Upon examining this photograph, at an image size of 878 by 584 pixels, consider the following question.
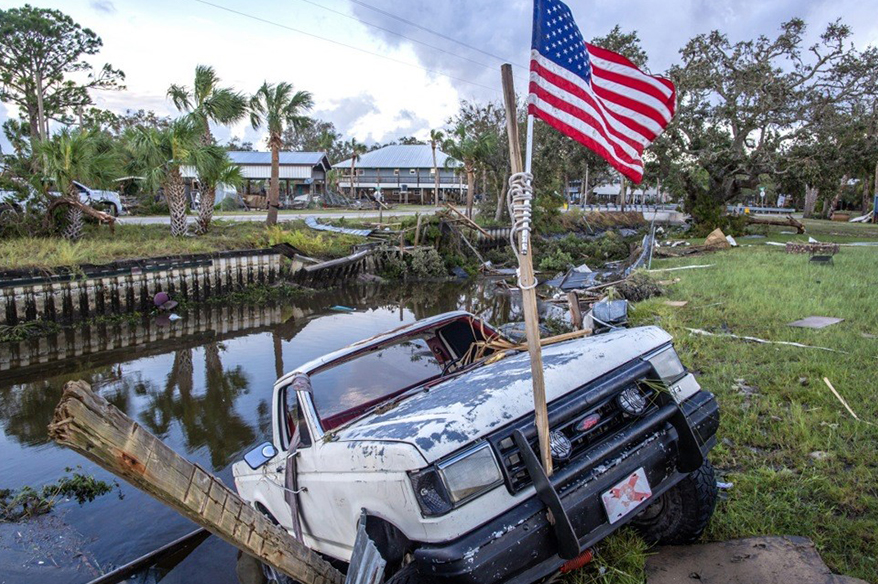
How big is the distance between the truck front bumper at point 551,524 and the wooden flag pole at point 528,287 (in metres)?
0.20

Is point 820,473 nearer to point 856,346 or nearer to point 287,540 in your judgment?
point 856,346

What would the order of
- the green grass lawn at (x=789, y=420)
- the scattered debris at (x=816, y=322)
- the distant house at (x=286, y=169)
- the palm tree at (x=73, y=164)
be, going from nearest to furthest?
the green grass lawn at (x=789, y=420)
the scattered debris at (x=816, y=322)
the palm tree at (x=73, y=164)
the distant house at (x=286, y=169)

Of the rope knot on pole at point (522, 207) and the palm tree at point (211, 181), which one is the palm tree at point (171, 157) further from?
the rope knot on pole at point (522, 207)

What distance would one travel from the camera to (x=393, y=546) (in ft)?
8.39

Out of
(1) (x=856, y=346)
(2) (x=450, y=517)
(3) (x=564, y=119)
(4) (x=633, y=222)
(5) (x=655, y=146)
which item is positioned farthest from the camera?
(4) (x=633, y=222)

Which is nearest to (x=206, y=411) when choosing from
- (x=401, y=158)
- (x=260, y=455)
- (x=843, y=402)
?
(x=260, y=455)

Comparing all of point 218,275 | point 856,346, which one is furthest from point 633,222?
point 856,346

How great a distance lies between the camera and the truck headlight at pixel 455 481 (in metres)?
2.40

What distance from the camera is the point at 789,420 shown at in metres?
5.01

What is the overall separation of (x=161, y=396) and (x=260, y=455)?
687cm

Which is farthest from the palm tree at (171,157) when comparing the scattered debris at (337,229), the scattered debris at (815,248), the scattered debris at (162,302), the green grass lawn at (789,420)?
the scattered debris at (815,248)

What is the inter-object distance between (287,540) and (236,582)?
2.42m

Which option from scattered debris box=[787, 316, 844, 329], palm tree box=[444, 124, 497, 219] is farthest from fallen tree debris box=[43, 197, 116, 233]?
palm tree box=[444, 124, 497, 219]

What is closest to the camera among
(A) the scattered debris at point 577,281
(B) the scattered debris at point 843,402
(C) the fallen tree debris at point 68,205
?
(B) the scattered debris at point 843,402
